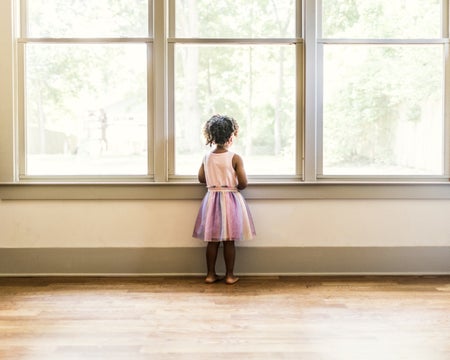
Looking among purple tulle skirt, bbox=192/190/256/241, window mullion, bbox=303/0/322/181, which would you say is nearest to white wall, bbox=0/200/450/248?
purple tulle skirt, bbox=192/190/256/241

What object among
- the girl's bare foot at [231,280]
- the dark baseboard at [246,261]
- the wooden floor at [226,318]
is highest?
the dark baseboard at [246,261]

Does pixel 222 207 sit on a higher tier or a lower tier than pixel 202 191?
lower

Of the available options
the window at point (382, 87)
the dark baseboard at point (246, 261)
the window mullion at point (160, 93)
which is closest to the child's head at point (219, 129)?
the window mullion at point (160, 93)

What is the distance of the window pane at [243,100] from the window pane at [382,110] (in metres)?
0.30

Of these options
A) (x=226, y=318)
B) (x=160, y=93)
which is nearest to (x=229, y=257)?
(x=226, y=318)

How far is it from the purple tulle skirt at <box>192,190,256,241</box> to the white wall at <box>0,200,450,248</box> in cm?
18

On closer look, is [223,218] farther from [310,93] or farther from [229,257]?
[310,93]

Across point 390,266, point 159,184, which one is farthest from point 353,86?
point 159,184

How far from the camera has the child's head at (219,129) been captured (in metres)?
3.32

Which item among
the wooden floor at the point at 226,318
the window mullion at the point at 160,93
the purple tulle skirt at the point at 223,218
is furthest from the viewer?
the window mullion at the point at 160,93

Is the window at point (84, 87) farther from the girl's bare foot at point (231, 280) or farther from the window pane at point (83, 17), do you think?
the girl's bare foot at point (231, 280)

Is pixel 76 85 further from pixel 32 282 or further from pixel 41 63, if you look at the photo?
pixel 32 282

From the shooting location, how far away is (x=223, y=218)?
3291 mm

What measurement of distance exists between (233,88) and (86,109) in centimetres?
108
